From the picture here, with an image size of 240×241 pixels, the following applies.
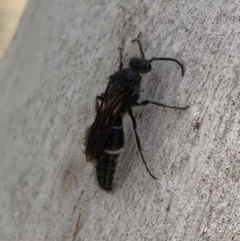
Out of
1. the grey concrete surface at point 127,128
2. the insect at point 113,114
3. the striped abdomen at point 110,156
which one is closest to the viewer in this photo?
A: the grey concrete surface at point 127,128

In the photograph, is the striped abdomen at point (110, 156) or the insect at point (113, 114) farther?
the insect at point (113, 114)

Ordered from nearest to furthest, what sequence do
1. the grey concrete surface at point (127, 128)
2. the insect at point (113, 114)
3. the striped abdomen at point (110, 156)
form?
the grey concrete surface at point (127, 128) < the striped abdomen at point (110, 156) < the insect at point (113, 114)

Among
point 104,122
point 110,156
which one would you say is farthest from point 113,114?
point 110,156

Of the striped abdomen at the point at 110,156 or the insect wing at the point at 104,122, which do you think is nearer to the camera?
the striped abdomen at the point at 110,156

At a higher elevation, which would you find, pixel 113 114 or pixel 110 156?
pixel 113 114

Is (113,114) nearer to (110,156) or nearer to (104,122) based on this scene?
(104,122)

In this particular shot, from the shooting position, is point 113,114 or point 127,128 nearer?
point 127,128
